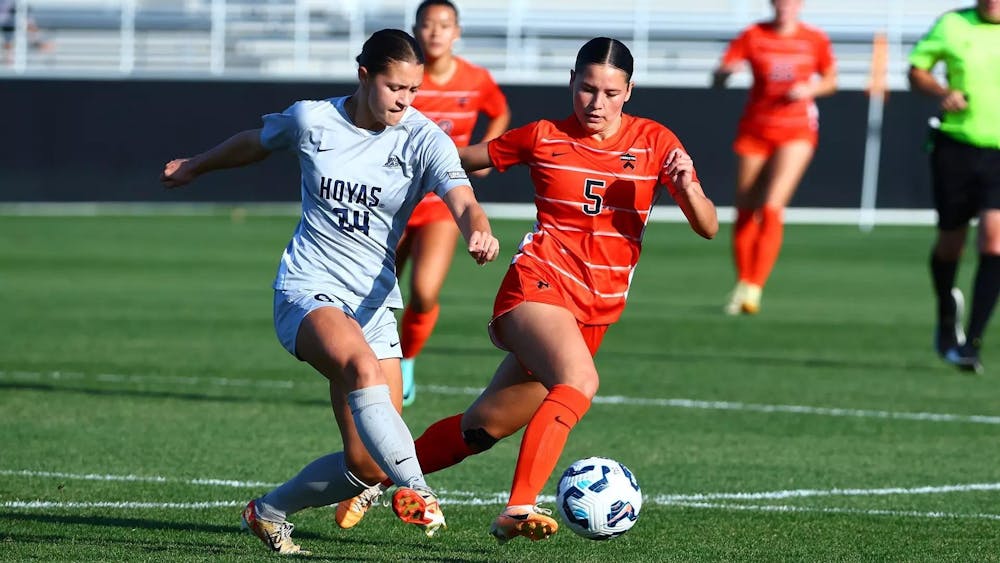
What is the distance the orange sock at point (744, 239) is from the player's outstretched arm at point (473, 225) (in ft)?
31.6

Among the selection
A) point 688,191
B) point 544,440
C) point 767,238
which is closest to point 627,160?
point 688,191

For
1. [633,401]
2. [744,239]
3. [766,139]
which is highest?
[766,139]

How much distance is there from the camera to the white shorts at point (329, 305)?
5.65 metres

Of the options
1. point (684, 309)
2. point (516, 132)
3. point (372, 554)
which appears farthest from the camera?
point (684, 309)

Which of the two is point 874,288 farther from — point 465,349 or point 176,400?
point 176,400

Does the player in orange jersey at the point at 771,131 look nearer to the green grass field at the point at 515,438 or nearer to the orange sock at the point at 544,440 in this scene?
the green grass field at the point at 515,438

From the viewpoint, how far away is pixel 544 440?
550 centimetres

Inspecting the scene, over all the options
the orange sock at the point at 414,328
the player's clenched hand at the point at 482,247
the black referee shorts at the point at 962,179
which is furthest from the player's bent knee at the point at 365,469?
the black referee shorts at the point at 962,179

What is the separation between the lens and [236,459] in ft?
A: 25.1

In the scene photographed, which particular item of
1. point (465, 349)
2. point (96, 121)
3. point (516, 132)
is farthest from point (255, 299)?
point (96, 121)

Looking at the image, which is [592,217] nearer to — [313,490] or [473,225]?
[473,225]

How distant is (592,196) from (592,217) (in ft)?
0.25

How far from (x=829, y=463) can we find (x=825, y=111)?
19838mm

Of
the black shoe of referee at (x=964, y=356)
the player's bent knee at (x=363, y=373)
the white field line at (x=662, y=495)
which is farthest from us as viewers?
the black shoe of referee at (x=964, y=356)
